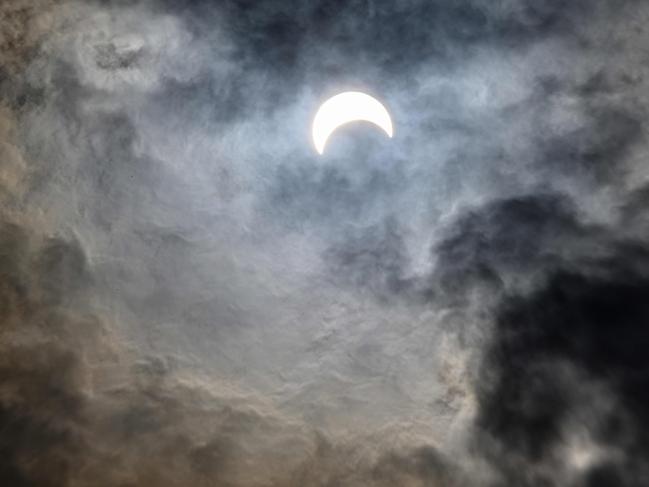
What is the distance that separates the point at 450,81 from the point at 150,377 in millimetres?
5084

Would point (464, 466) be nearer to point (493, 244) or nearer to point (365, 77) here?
point (493, 244)

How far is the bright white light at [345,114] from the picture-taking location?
7.35 metres

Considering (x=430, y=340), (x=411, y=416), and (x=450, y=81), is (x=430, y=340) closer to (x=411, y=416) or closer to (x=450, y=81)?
(x=411, y=416)

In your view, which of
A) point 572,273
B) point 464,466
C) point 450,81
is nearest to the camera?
point 464,466

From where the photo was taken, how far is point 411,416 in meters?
6.84

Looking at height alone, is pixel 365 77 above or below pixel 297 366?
above

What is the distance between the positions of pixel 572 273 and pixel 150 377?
16.1 feet

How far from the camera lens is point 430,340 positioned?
23.4 ft

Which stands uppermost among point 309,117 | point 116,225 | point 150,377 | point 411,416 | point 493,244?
point 309,117

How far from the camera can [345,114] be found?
7340 mm

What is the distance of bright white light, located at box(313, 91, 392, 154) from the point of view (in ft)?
24.1

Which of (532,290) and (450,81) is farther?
(450,81)

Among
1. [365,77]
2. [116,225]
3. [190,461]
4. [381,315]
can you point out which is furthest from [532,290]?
[116,225]

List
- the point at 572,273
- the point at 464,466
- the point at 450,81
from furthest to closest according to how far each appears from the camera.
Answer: the point at 450,81, the point at 572,273, the point at 464,466
